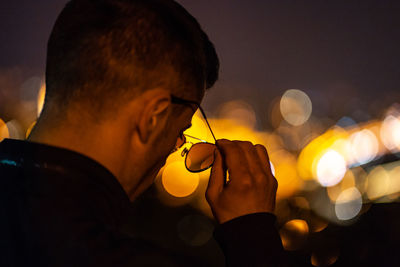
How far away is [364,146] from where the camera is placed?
39.6 meters

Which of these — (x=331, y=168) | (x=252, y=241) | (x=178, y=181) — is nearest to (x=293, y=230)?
(x=252, y=241)

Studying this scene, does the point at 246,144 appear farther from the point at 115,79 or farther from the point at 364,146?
→ the point at 364,146

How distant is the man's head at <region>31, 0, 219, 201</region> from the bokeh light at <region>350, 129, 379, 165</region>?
3541 cm

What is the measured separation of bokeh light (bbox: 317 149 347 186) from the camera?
108ft

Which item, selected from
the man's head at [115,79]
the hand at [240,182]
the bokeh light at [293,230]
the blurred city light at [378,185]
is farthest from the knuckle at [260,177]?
the blurred city light at [378,185]

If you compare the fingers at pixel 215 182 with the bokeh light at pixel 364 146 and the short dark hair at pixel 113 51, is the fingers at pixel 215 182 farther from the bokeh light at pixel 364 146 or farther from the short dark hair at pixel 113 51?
the bokeh light at pixel 364 146

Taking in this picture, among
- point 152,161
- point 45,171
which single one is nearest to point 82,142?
point 45,171

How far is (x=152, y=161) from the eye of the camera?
5.77 ft

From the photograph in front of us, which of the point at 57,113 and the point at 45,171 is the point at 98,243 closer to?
the point at 45,171

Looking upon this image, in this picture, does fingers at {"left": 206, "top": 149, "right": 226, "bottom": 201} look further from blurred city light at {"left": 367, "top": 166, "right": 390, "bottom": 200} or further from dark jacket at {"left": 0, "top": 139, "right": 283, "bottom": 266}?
blurred city light at {"left": 367, "top": 166, "right": 390, "bottom": 200}

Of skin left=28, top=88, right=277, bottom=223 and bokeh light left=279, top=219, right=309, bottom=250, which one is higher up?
skin left=28, top=88, right=277, bottom=223

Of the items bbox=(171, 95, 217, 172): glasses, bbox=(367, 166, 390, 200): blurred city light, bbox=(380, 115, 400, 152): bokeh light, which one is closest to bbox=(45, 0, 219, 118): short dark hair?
bbox=(171, 95, 217, 172): glasses

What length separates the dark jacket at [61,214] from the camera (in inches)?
47.6

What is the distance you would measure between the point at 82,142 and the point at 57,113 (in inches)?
6.2
